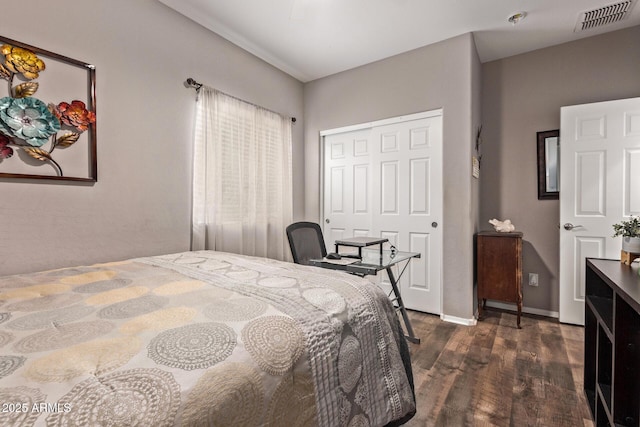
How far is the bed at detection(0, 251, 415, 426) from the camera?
1.85 feet

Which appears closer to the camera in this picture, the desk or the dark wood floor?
the dark wood floor

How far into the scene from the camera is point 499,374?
6.53ft

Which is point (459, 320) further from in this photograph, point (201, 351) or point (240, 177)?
point (201, 351)

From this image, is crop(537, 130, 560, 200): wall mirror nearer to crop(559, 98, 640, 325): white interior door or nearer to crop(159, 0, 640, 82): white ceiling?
crop(559, 98, 640, 325): white interior door

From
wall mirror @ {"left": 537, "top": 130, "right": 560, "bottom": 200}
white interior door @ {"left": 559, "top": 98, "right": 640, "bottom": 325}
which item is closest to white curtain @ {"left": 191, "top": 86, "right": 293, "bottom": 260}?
wall mirror @ {"left": 537, "top": 130, "right": 560, "bottom": 200}

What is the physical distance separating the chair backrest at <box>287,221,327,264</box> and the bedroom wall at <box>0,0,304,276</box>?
907mm

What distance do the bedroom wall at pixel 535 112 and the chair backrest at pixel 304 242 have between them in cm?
202

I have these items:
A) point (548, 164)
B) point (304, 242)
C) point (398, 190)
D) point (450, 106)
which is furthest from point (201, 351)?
point (548, 164)

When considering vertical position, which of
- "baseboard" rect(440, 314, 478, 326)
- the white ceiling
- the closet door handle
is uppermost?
the white ceiling

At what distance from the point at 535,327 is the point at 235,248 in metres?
2.92

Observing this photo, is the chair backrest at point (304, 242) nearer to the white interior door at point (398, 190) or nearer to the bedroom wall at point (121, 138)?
the bedroom wall at point (121, 138)

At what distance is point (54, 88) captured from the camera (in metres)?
1.82

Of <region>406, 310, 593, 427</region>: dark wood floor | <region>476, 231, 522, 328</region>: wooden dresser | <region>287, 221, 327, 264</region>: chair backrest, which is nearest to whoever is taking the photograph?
<region>406, 310, 593, 427</region>: dark wood floor

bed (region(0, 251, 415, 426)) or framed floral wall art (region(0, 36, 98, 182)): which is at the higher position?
framed floral wall art (region(0, 36, 98, 182))
